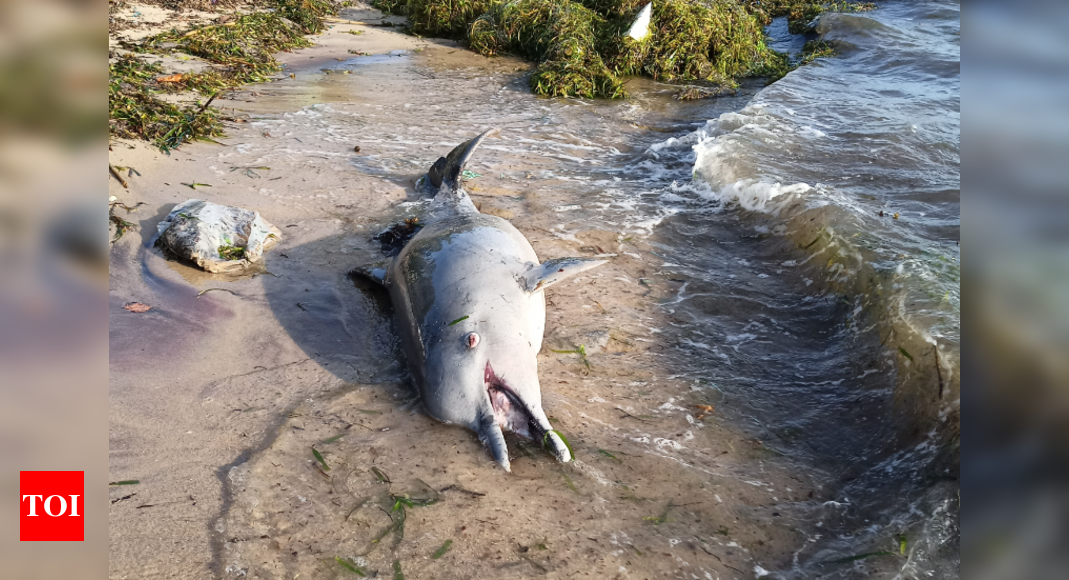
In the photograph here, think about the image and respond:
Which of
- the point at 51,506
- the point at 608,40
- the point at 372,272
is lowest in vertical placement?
the point at 372,272

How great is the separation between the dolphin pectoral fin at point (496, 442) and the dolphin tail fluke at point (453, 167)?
2965 mm

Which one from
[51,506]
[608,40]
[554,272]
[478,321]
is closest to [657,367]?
[554,272]

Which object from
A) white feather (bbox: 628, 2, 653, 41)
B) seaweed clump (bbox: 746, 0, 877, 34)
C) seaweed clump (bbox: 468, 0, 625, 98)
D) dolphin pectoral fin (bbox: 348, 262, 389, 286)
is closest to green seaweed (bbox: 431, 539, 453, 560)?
dolphin pectoral fin (bbox: 348, 262, 389, 286)

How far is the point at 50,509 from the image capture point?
1.19 meters

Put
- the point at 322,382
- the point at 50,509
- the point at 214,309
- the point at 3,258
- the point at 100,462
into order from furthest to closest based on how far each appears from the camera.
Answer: the point at 214,309, the point at 322,382, the point at 50,509, the point at 100,462, the point at 3,258

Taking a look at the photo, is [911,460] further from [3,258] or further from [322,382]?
[3,258]

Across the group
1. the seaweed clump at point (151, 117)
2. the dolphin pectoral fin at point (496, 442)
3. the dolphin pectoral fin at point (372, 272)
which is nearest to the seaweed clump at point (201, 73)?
the seaweed clump at point (151, 117)

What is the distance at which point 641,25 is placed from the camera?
10852mm

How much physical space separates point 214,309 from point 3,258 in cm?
388

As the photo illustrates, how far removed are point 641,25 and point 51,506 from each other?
11.0 metres

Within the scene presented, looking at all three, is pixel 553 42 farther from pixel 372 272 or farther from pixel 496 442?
pixel 496 442

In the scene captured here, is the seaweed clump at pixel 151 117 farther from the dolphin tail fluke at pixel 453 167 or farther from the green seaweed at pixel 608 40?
the green seaweed at pixel 608 40

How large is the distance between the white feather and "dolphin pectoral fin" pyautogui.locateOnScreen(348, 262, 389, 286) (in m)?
7.43

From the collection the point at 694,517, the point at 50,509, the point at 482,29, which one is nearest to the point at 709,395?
the point at 694,517
